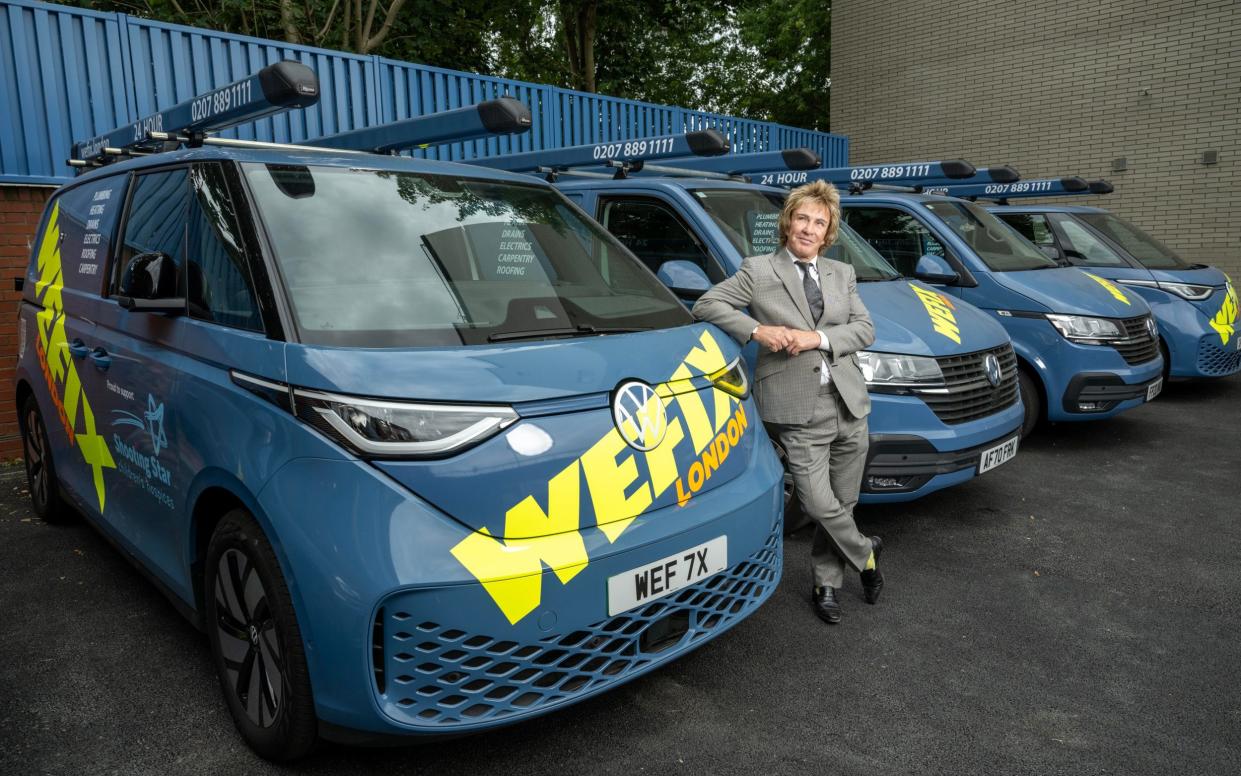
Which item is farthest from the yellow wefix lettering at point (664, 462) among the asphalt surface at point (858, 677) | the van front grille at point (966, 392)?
the van front grille at point (966, 392)

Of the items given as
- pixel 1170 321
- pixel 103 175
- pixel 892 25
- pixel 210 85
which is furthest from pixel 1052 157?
pixel 103 175

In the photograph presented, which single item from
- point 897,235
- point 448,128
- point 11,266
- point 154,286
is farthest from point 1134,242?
point 11,266

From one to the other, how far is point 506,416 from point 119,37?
20.2 feet

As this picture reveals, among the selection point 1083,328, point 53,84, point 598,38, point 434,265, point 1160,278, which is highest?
point 598,38

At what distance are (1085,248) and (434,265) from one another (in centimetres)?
770

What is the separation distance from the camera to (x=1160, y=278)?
309 inches

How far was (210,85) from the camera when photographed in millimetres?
6980

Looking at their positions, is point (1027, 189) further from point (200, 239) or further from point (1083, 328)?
point (200, 239)

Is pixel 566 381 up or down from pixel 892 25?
down

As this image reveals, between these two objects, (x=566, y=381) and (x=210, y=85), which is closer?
(x=566, y=381)

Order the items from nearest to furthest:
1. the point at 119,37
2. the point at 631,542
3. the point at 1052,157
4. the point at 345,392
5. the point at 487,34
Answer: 1. the point at 345,392
2. the point at 631,542
3. the point at 119,37
4. the point at 1052,157
5. the point at 487,34

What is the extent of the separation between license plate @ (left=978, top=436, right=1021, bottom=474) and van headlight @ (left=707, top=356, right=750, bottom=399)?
1.95 meters

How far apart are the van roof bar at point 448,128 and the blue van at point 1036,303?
11.7 ft

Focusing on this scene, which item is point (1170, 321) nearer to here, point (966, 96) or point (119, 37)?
point (966, 96)
